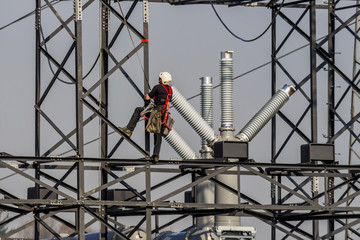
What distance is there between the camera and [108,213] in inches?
1173

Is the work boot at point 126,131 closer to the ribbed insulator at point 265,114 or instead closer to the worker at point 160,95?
the worker at point 160,95

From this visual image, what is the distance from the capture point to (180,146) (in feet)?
107

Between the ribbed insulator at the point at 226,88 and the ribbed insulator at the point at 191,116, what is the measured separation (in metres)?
0.46

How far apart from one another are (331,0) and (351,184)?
506 centimetres

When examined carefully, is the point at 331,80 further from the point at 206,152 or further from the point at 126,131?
the point at 126,131

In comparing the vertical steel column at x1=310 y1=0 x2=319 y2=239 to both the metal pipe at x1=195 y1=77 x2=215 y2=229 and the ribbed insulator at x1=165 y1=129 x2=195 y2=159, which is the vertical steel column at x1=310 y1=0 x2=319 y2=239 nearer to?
the metal pipe at x1=195 y1=77 x2=215 y2=229

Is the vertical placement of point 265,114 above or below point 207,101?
below

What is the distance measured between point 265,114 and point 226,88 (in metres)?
1.32

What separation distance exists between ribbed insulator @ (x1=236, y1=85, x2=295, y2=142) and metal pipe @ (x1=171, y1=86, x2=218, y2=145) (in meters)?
0.92

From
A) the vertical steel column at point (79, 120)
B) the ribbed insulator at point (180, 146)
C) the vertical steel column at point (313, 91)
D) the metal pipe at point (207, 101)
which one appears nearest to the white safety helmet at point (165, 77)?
the vertical steel column at point (79, 120)

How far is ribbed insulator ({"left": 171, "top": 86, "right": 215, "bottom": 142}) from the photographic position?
31.7m

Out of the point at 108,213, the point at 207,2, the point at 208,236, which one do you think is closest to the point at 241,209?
the point at 208,236

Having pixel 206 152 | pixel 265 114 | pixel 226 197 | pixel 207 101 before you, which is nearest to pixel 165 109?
pixel 226 197

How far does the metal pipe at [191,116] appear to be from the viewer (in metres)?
31.7
